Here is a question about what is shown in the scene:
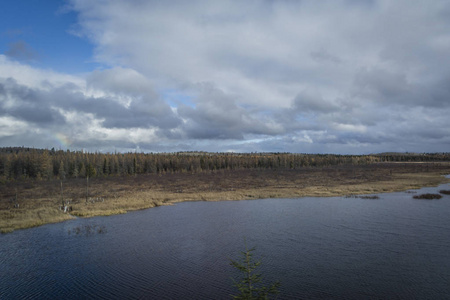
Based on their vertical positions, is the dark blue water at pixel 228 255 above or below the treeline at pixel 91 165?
below

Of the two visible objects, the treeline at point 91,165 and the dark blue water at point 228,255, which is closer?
the dark blue water at point 228,255

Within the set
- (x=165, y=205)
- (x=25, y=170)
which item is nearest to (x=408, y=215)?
(x=165, y=205)

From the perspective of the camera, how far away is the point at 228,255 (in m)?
22.3

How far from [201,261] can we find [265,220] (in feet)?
47.2

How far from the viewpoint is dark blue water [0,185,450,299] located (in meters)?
16.8

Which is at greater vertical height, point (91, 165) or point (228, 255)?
point (91, 165)

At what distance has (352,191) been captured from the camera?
57.5m

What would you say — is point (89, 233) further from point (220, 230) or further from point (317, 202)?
point (317, 202)

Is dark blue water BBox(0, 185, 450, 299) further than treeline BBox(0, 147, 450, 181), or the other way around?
treeline BBox(0, 147, 450, 181)

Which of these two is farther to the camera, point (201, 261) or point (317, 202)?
point (317, 202)

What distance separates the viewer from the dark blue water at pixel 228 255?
16781 millimetres

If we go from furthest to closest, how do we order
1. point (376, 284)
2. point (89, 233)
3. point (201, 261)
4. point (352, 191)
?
point (352, 191)
point (89, 233)
point (201, 261)
point (376, 284)

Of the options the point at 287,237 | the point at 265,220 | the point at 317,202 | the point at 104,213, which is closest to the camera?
the point at 287,237

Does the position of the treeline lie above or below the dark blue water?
above
